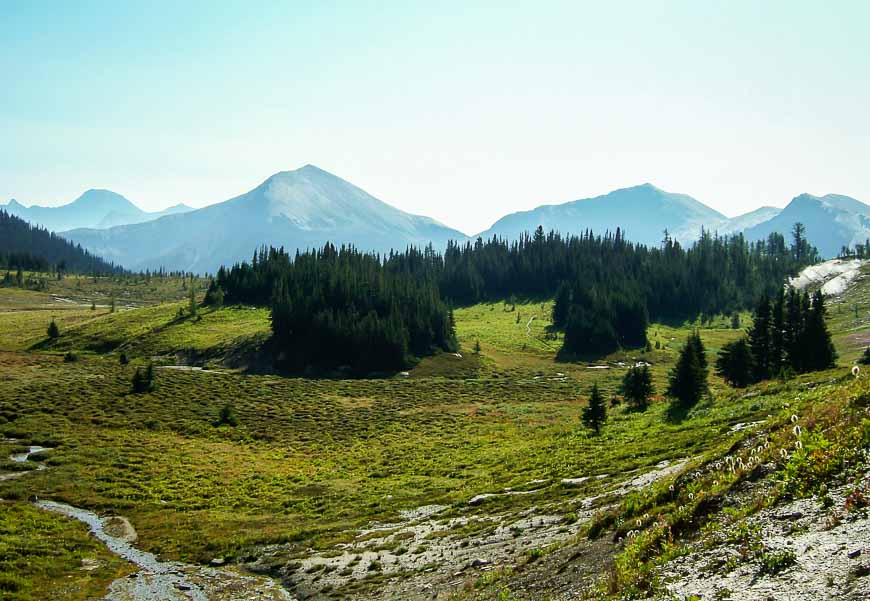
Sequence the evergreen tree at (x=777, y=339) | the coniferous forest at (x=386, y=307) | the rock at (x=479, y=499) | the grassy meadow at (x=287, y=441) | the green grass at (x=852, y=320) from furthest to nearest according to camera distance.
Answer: the coniferous forest at (x=386, y=307) < the green grass at (x=852, y=320) < the evergreen tree at (x=777, y=339) < the grassy meadow at (x=287, y=441) < the rock at (x=479, y=499)

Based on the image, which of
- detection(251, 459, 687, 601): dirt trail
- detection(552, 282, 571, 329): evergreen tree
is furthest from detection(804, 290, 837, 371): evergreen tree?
detection(552, 282, 571, 329): evergreen tree

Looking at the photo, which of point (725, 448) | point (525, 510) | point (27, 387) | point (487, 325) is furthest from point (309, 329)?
point (725, 448)

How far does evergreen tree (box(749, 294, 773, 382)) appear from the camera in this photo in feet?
213

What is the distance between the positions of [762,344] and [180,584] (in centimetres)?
6767

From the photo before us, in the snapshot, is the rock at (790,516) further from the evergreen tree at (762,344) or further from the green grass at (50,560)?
the evergreen tree at (762,344)

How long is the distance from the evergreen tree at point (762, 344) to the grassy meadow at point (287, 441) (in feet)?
40.5

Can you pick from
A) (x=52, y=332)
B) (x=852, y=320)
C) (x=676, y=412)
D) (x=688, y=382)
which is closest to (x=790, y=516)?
(x=676, y=412)

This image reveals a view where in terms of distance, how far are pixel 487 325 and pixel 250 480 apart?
388 ft

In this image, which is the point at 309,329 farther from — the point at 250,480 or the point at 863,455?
the point at 863,455

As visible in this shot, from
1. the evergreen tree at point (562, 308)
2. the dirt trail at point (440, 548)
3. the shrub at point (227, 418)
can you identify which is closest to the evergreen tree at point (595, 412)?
the dirt trail at point (440, 548)

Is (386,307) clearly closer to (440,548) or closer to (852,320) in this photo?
(440,548)

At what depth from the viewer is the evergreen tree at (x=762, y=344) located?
6494 centimetres

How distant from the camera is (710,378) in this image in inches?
3556

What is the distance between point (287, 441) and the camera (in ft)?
199
